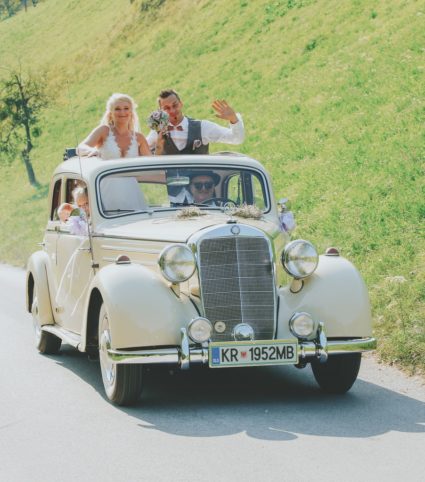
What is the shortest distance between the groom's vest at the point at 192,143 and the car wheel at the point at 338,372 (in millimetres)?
3229

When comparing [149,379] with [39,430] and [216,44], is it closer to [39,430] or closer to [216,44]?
[39,430]

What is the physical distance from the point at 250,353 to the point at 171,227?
51.9 inches

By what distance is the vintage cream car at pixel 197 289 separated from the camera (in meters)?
6.70

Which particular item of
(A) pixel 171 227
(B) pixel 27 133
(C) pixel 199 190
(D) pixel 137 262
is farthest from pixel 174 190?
(B) pixel 27 133

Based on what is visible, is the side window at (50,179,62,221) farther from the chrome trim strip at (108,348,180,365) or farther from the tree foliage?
the tree foliage

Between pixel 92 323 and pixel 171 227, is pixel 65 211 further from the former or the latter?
pixel 171 227

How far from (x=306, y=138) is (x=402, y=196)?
824 cm

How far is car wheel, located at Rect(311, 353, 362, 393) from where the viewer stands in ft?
23.6

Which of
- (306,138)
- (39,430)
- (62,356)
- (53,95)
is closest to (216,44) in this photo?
(53,95)

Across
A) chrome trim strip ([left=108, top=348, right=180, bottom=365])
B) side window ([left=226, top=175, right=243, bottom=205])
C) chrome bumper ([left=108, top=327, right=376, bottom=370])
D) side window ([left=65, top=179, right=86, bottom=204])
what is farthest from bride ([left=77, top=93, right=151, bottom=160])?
chrome trim strip ([left=108, top=348, right=180, bottom=365])

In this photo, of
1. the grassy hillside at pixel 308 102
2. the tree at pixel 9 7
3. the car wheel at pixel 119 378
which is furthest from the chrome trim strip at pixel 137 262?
the tree at pixel 9 7

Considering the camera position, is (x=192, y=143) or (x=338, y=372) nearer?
(x=338, y=372)

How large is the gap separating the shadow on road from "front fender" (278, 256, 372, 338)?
1.73ft

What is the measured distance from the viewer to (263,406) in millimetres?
6941
